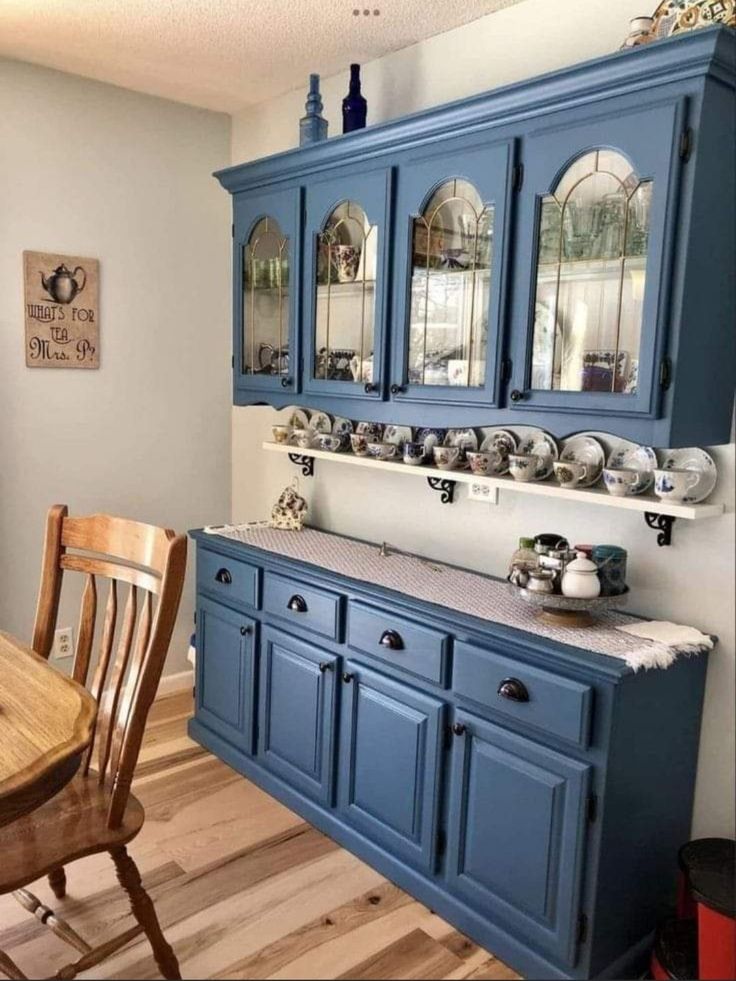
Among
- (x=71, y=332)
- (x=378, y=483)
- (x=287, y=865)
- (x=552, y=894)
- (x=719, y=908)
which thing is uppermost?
(x=71, y=332)

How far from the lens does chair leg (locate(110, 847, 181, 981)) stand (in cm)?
172

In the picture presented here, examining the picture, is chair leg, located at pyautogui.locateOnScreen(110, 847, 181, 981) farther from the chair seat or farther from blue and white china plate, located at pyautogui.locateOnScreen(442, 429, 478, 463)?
blue and white china plate, located at pyautogui.locateOnScreen(442, 429, 478, 463)

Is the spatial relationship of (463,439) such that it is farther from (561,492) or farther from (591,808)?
(591,808)

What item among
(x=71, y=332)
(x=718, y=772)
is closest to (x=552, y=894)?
(x=718, y=772)

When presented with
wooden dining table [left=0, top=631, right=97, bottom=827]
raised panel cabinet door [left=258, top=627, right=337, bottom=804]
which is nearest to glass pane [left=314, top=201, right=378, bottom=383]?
raised panel cabinet door [left=258, top=627, right=337, bottom=804]

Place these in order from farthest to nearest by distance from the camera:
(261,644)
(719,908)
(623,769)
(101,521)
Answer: (261,644) → (101,521) → (623,769) → (719,908)

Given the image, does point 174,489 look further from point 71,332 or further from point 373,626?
point 373,626

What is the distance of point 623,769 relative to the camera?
1770 mm

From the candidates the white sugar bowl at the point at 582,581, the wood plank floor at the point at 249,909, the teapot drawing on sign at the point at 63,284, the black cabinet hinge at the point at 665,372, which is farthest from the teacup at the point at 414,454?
the teapot drawing on sign at the point at 63,284

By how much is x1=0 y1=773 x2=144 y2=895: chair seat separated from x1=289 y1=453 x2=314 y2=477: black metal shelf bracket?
60.9 inches

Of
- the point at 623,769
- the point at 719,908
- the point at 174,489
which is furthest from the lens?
the point at 174,489

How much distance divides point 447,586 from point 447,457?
38 cm

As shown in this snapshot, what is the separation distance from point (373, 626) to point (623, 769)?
77 centimetres

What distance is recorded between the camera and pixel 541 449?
2264 millimetres
